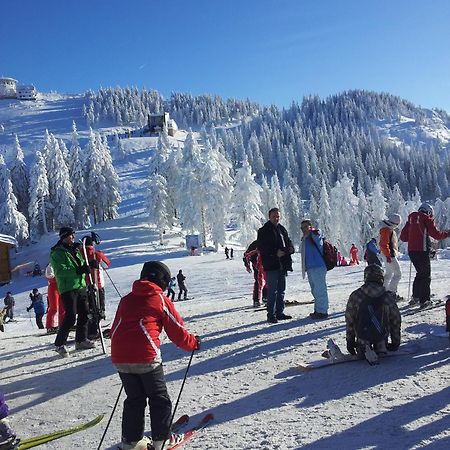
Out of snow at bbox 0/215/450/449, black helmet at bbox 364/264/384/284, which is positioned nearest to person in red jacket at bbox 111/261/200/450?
snow at bbox 0/215/450/449

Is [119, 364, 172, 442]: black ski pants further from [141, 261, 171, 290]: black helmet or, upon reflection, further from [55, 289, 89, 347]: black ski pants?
[55, 289, 89, 347]: black ski pants

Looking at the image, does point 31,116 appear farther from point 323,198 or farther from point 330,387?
point 330,387

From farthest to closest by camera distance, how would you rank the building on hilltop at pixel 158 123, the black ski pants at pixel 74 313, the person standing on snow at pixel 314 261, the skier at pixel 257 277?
the building on hilltop at pixel 158 123 < the skier at pixel 257 277 < the person standing on snow at pixel 314 261 < the black ski pants at pixel 74 313

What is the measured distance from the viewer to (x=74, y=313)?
7.11 meters

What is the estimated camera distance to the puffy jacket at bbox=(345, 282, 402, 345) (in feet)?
18.1

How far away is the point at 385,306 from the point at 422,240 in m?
3.08

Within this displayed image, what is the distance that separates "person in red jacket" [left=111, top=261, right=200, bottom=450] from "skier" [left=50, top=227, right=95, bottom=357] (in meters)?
3.52

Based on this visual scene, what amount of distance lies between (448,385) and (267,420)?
6.50ft

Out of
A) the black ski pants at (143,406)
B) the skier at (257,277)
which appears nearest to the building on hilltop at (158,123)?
the skier at (257,277)

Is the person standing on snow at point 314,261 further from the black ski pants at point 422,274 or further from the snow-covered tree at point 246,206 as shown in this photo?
the snow-covered tree at point 246,206

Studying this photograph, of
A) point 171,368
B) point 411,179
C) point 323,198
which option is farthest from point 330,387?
point 411,179

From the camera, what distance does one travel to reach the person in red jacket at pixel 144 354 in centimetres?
374

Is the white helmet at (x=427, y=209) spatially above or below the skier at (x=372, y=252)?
above

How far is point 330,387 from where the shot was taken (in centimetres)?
495
